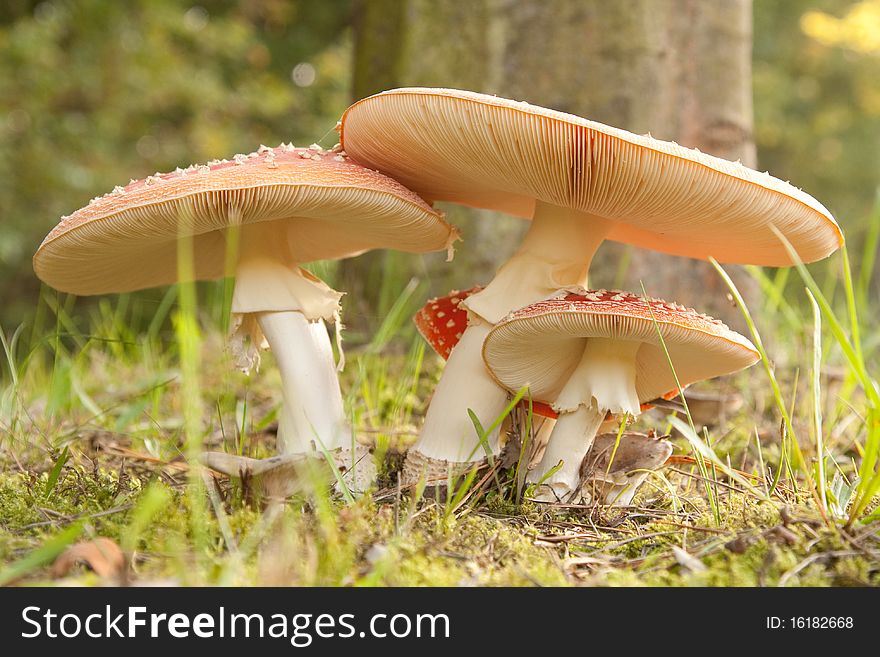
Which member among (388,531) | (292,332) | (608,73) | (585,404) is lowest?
(388,531)

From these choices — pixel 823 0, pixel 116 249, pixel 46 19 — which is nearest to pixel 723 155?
pixel 116 249

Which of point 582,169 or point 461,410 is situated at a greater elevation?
point 582,169

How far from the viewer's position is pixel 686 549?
5.70 ft

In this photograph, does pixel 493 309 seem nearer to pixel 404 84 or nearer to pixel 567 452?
pixel 567 452

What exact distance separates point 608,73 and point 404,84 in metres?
1.03

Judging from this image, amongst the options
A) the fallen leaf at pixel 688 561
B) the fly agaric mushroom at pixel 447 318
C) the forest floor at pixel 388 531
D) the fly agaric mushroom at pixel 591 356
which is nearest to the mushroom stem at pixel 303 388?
the forest floor at pixel 388 531

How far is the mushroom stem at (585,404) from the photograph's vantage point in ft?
6.81

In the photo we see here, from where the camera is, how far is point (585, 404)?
82.7 inches

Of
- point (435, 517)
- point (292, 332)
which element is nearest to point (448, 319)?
point (292, 332)

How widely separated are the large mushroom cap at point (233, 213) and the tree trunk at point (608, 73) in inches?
51.2

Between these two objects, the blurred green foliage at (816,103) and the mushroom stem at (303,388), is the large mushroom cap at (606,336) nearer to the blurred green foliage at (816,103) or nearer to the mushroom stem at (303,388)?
the mushroom stem at (303,388)

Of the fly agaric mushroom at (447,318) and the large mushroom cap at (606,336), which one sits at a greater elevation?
the fly agaric mushroom at (447,318)

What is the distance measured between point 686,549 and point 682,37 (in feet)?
9.10
